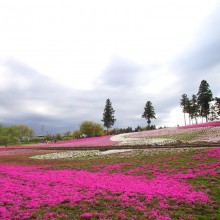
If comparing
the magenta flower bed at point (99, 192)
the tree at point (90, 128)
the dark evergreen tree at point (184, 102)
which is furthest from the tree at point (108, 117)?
the magenta flower bed at point (99, 192)

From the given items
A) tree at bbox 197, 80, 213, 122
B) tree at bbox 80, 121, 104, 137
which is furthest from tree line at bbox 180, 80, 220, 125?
tree at bbox 80, 121, 104, 137

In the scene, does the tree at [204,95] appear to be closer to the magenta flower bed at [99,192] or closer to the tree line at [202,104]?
the tree line at [202,104]

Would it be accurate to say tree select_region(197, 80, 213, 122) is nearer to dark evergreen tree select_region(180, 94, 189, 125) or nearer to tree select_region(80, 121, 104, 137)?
dark evergreen tree select_region(180, 94, 189, 125)

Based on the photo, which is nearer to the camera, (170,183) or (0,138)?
(170,183)

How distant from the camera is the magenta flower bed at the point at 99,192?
42.7ft

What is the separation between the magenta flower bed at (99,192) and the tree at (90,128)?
85253 mm

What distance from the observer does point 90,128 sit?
4215 inches

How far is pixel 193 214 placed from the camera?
12227 mm

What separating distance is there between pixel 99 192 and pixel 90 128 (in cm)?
9151

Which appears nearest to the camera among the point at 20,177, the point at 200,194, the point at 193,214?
the point at 193,214

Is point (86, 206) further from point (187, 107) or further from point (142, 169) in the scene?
point (187, 107)

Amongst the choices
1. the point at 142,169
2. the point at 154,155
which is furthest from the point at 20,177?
the point at 154,155

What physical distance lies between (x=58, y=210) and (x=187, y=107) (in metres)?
99.4

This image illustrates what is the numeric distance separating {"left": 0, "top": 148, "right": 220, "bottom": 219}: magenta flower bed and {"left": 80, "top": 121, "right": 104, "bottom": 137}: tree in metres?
85.3
